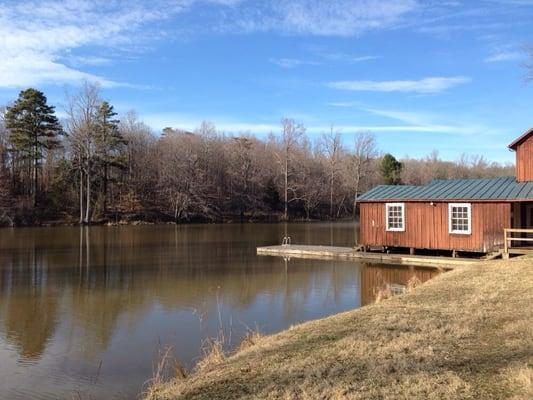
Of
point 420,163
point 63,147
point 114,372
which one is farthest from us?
point 420,163

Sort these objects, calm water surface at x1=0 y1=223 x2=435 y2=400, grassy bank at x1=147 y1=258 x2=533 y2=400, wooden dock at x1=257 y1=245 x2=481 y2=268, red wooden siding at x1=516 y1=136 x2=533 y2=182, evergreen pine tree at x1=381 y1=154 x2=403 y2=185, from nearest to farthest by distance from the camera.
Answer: grassy bank at x1=147 y1=258 x2=533 y2=400 < calm water surface at x1=0 y1=223 x2=435 y2=400 < wooden dock at x1=257 y1=245 x2=481 y2=268 < red wooden siding at x1=516 y1=136 x2=533 y2=182 < evergreen pine tree at x1=381 y1=154 x2=403 y2=185

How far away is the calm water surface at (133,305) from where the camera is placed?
8172mm

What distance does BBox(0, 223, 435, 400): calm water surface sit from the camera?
8.17m

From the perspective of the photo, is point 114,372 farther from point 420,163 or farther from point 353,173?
point 420,163

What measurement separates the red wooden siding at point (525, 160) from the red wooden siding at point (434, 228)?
1.90 m

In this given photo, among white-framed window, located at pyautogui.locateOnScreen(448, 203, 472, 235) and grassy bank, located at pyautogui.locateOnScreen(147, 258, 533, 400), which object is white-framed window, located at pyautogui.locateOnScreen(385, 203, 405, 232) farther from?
grassy bank, located at pyautogui.locateOnScreen(147, 258, 533, 400)

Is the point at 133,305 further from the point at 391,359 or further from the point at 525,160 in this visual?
the point at 525,160

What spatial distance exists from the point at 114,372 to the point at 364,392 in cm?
450

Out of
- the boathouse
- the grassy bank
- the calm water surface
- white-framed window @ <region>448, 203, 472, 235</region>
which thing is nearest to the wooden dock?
the boathouse

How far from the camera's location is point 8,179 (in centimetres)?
5066

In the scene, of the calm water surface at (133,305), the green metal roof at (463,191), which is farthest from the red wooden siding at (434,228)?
the calm water surface at (133,305)

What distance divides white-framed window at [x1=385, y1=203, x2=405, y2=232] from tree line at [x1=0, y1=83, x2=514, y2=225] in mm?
36107

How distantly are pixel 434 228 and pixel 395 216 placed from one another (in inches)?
73.1

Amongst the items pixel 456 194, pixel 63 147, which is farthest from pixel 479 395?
pixel 63 147
